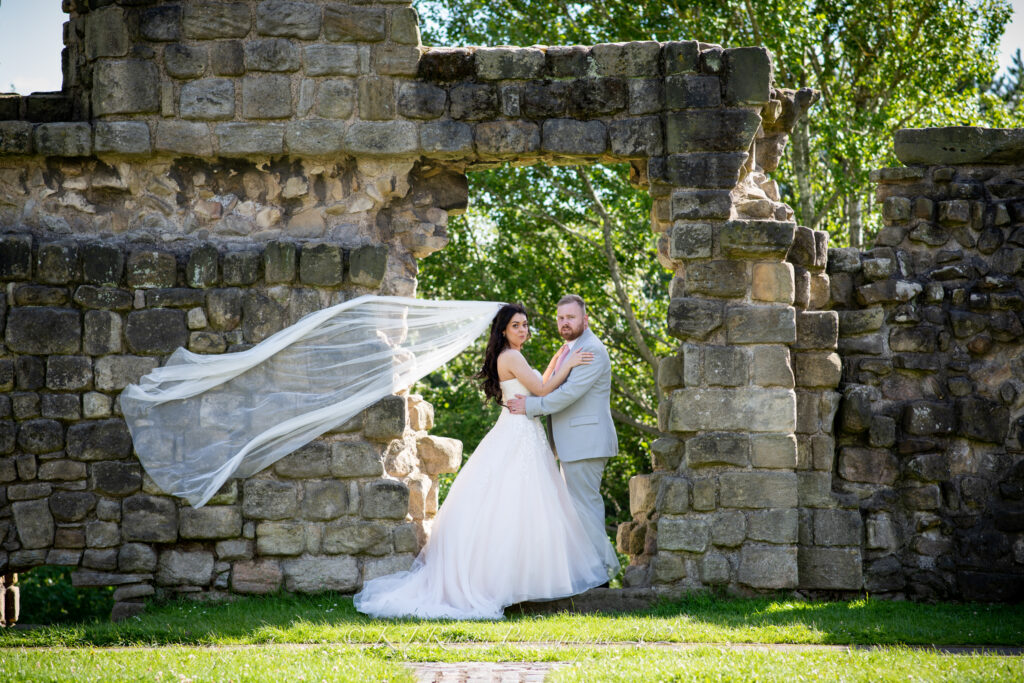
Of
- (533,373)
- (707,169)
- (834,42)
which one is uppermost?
(834,42)


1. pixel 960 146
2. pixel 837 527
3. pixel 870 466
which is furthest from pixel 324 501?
pixel 960 146

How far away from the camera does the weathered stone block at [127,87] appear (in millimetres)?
7070

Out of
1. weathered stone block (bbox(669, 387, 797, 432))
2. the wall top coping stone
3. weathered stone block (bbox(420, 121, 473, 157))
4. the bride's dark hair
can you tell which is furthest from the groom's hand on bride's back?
the wall top coping stone

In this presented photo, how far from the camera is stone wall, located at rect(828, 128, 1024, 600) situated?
722 centimetres

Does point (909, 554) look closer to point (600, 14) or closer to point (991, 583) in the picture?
point (991, 583)

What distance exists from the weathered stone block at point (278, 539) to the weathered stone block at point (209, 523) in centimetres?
17

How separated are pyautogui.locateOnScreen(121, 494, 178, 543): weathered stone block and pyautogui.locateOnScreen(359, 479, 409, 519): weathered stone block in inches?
48.0

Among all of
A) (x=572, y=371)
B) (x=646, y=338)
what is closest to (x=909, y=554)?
(x=572, y=371)

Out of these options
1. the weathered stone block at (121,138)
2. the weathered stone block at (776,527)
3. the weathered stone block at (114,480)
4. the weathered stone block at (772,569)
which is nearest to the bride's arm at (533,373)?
the weathered stone block at (776,527)

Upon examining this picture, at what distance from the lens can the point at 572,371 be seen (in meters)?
7.13

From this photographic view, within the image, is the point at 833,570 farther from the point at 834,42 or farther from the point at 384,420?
the point at 834,42

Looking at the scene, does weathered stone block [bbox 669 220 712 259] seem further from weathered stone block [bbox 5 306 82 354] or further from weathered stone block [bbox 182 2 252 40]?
weathered stone block [bbox 5 306 82 354]

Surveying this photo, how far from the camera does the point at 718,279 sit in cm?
711

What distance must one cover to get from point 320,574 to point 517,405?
169 cm
